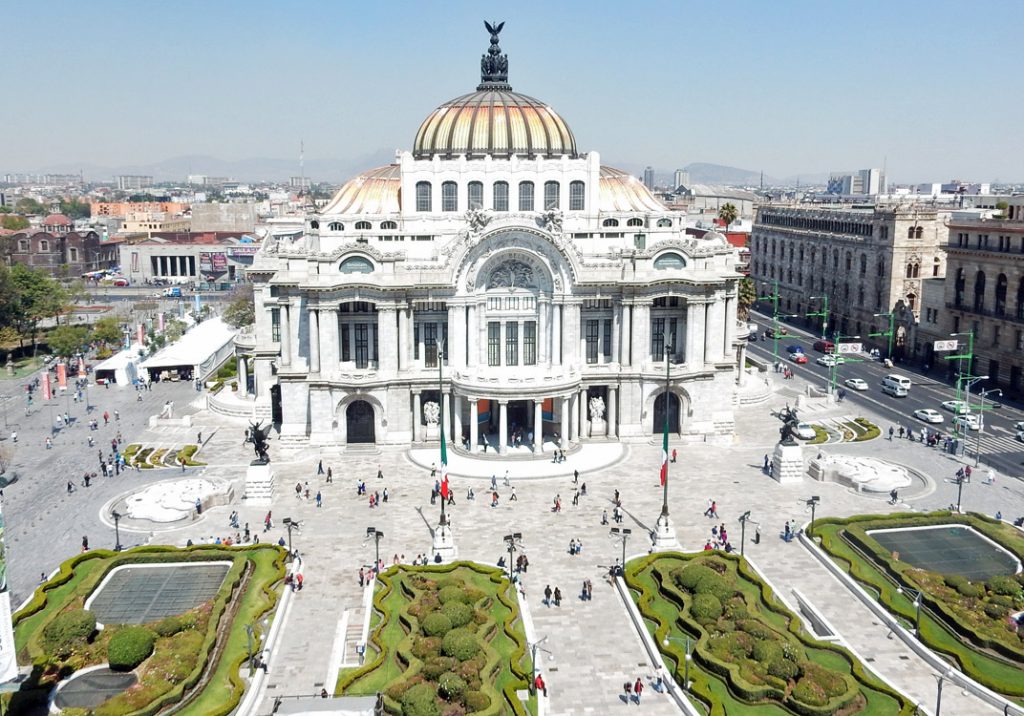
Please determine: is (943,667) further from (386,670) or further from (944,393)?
(944,393)

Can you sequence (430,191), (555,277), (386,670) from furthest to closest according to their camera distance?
(430,191), (555,277), (386,670)

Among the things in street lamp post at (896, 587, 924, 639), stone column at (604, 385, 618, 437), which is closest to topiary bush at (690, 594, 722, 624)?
street lamp post at (896, 587, 924, 639)

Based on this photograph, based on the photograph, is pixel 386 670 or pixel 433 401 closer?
pixel 386 670

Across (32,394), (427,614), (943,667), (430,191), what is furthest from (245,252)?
(943,667)

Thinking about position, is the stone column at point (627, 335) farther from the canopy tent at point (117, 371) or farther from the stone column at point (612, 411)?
the canopy tent at point (117, 371)

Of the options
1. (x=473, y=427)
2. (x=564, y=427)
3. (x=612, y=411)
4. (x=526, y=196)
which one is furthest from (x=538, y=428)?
(x=526, y=196)

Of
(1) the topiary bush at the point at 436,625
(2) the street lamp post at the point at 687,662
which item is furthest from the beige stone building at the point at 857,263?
(1) the topiary bush at the point at 436,625
